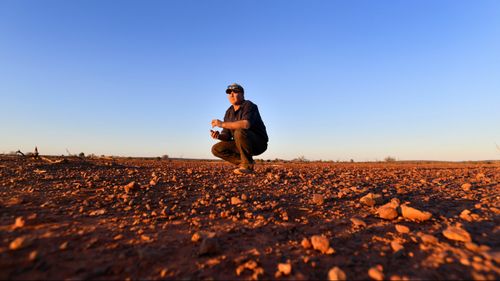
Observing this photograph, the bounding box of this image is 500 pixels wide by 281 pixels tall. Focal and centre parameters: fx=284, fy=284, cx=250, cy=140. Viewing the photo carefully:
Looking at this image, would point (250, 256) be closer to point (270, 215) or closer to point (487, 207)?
point (270, 215)

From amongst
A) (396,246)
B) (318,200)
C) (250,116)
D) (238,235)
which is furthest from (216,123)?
(396,246)

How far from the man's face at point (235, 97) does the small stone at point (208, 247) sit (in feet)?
13.0

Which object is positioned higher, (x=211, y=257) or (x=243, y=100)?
(x=243, y=100)

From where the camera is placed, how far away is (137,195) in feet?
9.60

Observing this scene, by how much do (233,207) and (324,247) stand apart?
108 cm

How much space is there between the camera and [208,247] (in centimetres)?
165

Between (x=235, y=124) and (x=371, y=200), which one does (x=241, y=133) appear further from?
(x=371, y=200)

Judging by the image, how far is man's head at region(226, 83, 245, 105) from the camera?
536 centimetres

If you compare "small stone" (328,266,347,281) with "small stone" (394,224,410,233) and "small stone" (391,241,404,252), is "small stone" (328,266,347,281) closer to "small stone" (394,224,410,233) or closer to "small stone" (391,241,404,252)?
"small stone" (391,241,404,252)

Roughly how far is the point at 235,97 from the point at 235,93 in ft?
0.25

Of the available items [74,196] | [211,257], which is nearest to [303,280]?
[211,257]

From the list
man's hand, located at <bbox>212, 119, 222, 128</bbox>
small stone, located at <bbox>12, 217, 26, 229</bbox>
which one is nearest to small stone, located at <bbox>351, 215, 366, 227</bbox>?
small stone, located at <bbox>12, 217, 26, 229</bbox>

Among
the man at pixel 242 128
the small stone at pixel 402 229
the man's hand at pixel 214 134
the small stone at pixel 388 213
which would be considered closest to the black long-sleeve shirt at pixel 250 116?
the man at pixel 242 128

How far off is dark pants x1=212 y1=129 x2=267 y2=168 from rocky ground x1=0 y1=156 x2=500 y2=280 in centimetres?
213
